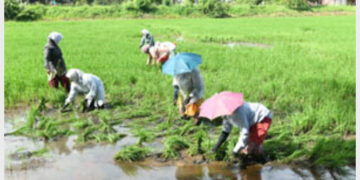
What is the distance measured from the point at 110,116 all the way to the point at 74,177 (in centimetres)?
161

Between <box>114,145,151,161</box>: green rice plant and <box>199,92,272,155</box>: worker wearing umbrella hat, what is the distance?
68 centimetres

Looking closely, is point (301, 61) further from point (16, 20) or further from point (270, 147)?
point (16, 20)

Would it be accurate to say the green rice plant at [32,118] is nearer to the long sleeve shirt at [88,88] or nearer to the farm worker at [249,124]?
the long sleeve shirt at [88,88]

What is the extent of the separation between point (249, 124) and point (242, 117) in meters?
0.17

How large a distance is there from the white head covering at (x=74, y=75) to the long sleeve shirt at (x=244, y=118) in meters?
2.45

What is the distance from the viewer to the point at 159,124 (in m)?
4.43

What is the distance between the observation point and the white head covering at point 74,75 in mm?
4863

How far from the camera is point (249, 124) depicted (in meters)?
3.23

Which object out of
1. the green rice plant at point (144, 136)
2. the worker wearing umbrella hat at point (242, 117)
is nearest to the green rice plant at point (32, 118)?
the green rice plant at point (144, 136)

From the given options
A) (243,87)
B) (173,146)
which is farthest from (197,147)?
(243,87)

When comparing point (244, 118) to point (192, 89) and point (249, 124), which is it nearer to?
point (249, 124)

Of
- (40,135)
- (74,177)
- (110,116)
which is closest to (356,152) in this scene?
(74,177)

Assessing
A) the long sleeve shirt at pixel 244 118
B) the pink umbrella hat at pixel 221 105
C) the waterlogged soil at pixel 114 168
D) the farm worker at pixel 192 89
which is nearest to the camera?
the pink umbrella hat at pixel 221 105

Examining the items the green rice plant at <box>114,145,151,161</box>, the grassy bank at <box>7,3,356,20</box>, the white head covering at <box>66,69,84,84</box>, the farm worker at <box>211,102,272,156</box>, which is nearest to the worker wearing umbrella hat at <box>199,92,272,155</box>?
the farm worker at <box>211,102,272,156</box>
